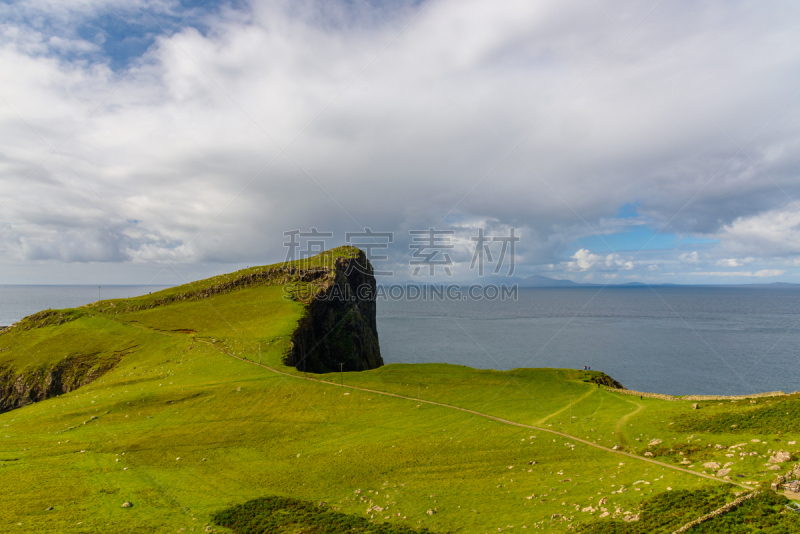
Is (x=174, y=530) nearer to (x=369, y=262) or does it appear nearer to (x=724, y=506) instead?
(x=724, y=506)

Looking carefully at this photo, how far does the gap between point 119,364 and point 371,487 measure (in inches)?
2511

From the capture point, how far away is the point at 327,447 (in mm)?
39344

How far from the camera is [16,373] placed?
7050 centimetres

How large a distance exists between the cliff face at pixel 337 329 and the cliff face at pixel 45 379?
35.7 m

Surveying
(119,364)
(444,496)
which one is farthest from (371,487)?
(119,364)

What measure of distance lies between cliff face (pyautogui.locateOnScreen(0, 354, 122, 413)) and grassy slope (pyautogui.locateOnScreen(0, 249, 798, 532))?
637cm

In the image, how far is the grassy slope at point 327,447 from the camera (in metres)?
27.0

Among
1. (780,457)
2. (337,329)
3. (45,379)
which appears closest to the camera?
(780,457)

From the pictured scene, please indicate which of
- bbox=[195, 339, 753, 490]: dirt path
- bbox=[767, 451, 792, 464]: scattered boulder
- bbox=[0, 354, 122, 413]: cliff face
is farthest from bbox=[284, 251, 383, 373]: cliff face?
bbox=[767, 451, 792, 464]: scattered boulder

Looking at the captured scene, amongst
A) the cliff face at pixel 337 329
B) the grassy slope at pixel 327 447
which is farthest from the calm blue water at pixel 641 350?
the grassy slope at pixel 327 447

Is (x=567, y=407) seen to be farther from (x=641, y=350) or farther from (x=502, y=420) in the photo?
(x=641, y=350)

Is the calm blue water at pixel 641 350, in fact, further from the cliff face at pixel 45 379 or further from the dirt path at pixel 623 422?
the cliff face at pixel 45 379

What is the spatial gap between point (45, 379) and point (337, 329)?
57138mm

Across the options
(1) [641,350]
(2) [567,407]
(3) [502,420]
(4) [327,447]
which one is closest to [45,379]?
(4) [327,447]
